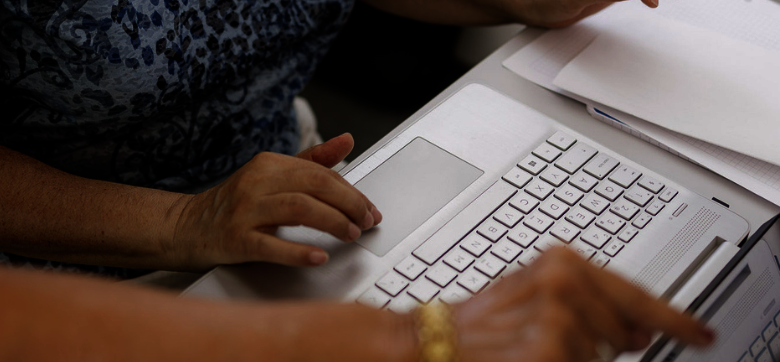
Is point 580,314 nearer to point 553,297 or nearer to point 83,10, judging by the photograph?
point 553,297

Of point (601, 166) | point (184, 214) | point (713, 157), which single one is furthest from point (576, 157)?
point (184, 214)

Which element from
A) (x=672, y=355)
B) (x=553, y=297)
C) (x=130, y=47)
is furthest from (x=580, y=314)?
(x=130, y=47)

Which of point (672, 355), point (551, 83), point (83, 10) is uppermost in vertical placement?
point (83, 10)

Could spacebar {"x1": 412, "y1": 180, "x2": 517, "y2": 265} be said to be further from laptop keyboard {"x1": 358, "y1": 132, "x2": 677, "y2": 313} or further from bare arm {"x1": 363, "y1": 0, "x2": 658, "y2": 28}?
bare arm {"x1": 363, "y1": 0, "x2": 658, "y2": 28}

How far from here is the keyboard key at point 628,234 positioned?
517 mm

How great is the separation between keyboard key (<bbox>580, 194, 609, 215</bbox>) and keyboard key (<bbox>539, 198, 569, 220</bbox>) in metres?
0.02

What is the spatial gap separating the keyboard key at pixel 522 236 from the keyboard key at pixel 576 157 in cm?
8

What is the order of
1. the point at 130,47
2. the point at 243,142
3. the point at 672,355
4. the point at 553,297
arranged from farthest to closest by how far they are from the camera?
the point at 243,142
the point at 130,47
the point at 672,355
the point at 553,297

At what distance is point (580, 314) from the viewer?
0.36 metres

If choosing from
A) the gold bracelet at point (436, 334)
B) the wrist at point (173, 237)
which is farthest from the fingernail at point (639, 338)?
the wrist at point (173, 237)

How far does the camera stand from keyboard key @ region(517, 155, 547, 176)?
0.57 metres

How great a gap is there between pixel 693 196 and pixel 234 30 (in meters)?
0.48

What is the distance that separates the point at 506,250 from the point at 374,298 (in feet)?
0.36

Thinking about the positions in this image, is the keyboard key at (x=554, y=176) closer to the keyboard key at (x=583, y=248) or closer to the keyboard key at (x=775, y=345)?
the keyboard key at (x=583, y=248)
